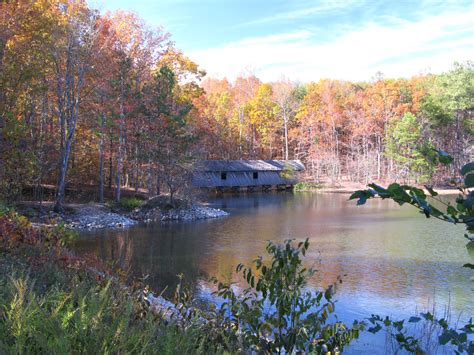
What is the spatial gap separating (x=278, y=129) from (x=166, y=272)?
1622 inches

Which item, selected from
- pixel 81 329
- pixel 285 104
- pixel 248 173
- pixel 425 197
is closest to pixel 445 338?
pixel 425 197

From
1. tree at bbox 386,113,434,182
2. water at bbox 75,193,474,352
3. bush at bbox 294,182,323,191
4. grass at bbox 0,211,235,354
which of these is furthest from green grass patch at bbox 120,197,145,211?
tree at bbox 386,113,434,182

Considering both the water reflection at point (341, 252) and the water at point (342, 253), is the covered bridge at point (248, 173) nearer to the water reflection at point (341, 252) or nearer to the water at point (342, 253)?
the water reflection at point (341, 252)

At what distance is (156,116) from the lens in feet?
76.0

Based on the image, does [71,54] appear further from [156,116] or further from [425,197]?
[425,197]

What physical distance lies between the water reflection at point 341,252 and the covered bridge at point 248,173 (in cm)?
1562

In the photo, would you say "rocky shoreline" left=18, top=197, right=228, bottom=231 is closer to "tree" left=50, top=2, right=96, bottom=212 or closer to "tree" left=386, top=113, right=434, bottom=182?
"tree" left=50, top=2, right=96, bottom=212

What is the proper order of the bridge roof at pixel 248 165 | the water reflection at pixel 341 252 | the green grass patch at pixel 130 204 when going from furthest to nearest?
the bridge roof at pixel 248 165 → the green grass patch at pixel 130 204 → the water reflection at pixel 341 252

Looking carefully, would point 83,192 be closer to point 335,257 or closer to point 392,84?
point 335,257

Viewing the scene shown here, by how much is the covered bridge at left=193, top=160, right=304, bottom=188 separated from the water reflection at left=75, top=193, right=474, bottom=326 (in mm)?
15619

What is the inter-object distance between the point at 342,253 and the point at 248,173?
28.0m

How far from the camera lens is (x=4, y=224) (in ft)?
21.9

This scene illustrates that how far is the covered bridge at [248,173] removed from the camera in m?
38.3

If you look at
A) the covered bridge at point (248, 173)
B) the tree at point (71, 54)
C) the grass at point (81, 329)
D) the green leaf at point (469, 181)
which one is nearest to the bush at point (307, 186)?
the covered bridge at point (248, 173)
